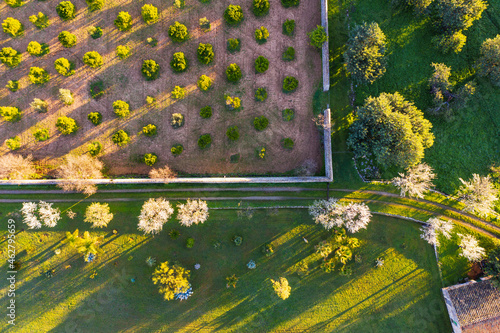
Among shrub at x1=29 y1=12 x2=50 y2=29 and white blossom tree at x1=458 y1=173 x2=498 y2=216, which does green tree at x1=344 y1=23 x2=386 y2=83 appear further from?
shrub at x1=29 y1=12 x2=50 y2=29

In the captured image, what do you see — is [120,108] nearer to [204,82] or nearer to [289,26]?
[204,82]

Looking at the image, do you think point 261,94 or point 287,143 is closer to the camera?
point 287,143

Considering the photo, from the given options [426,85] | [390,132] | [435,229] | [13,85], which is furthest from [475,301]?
[13,85]

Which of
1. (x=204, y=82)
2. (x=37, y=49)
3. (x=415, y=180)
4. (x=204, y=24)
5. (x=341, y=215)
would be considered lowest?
(x=341, y=215)

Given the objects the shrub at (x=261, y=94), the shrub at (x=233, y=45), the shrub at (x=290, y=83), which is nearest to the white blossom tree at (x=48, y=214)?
the shrub at (x=261, y=94)

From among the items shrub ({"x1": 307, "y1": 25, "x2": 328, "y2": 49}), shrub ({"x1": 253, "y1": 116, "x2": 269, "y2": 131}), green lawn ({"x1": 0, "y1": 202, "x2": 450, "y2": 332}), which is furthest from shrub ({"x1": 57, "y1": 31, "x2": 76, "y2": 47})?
shrub ({"x1": 307, "y1": 25, "x2": 328, "y2": 49})

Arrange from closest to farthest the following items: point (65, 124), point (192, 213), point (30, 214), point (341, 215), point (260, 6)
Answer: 1. point (192, 213)
2. point (341, 215)
3. point (30, 214)
4. point (65, 124)
5. point (260, 6)
